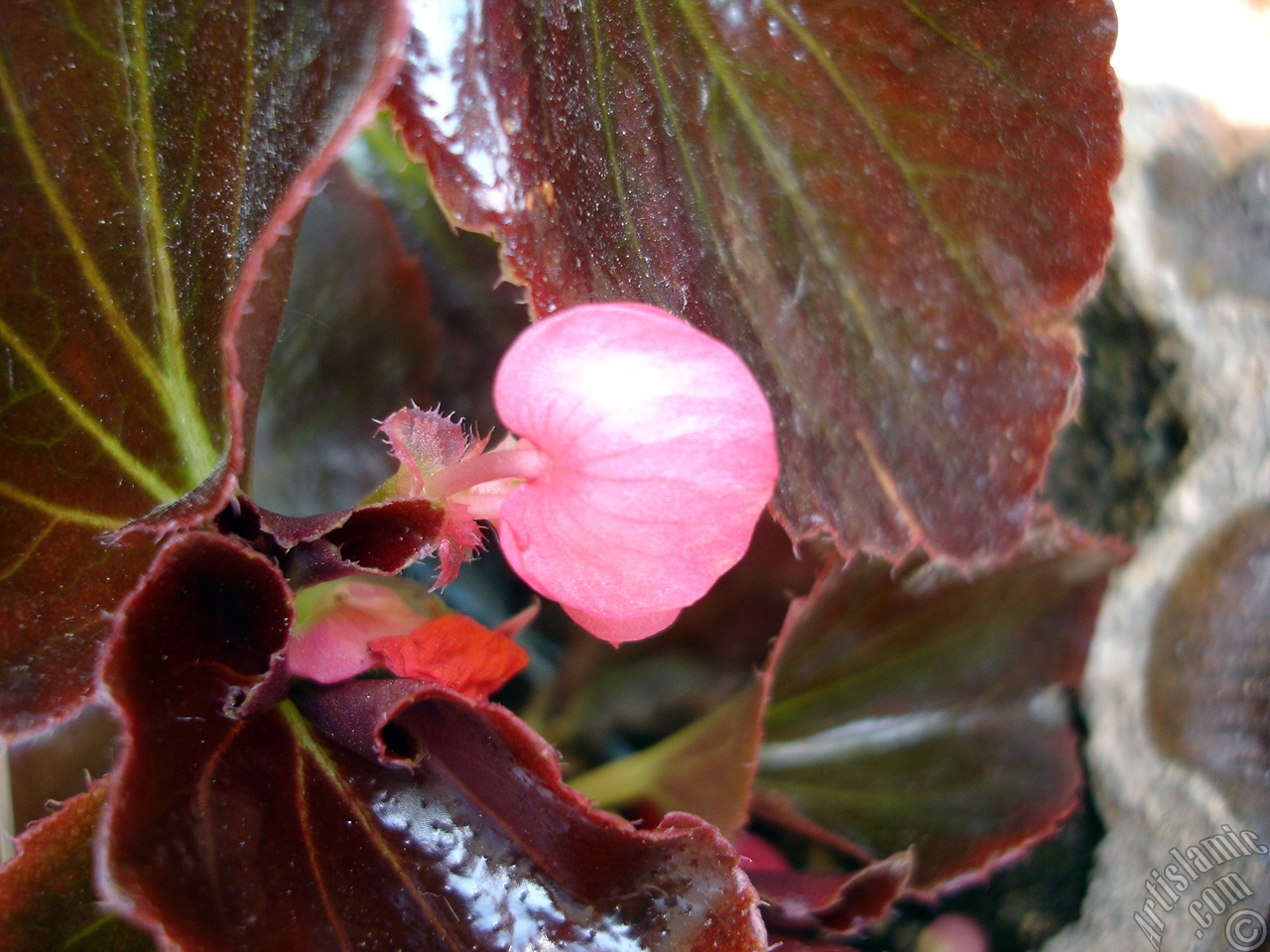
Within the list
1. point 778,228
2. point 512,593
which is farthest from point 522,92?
point 512,593

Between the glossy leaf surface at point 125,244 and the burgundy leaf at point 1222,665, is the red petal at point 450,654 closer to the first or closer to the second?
the glossy leaf surface at point 125,244

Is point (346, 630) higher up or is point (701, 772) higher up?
point (346, 630)

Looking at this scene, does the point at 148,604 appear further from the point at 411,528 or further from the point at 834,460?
the point at 834,460

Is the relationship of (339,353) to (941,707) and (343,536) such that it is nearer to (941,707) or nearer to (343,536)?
(343,536)

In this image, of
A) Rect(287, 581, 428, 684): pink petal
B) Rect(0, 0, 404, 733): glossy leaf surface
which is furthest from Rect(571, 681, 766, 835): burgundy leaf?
Rect(0, 0, 404, 733): glossy leaf surface

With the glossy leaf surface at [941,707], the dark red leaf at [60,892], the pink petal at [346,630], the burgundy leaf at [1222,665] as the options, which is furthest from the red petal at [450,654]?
the burgundy leaf at [1222,665]

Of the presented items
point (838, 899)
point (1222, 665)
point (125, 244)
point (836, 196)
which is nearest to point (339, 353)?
point (125, 244)
